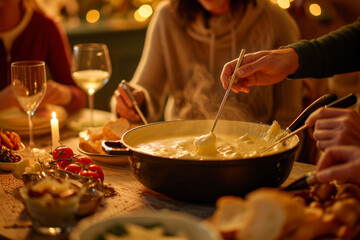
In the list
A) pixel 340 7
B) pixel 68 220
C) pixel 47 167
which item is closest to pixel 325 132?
pixel 68 220

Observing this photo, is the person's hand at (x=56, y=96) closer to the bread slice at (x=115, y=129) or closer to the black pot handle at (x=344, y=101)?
the bread slice at (x=115, y=129)

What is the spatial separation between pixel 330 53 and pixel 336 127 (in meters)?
0.75

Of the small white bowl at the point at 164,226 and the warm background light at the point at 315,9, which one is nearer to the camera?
the small white bowl at the point at 164,226

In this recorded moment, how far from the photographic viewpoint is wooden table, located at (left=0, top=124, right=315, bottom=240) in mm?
1099

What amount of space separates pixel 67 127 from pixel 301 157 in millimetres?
1171

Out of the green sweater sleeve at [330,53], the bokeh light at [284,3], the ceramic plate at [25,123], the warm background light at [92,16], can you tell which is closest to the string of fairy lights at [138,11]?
the warm background light at [92,16]

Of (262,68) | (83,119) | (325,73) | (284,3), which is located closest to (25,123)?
(83,119)

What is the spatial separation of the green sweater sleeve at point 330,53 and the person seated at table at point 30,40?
1.60 metres

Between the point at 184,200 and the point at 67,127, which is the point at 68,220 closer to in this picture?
the point at 184,200

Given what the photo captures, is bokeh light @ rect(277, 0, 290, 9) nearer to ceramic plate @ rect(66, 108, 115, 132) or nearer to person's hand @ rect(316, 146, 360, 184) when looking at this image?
ceramic plate @ rect(66, 108, 115, 132)

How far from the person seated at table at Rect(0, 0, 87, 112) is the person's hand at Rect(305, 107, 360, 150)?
1.95 m

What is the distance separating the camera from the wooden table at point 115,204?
3.61ft

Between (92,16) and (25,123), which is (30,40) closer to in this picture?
(25,123)

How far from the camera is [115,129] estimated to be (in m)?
1.76
